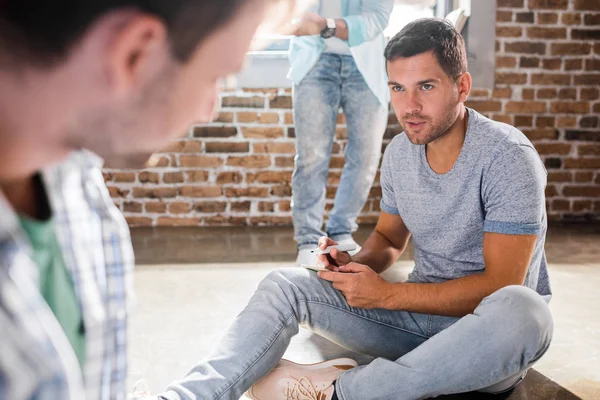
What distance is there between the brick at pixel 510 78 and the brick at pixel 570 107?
23 cm

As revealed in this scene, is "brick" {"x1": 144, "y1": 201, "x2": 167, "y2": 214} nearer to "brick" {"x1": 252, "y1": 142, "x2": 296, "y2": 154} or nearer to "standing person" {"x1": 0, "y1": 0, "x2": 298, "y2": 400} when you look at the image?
"brick" {"x1": 252, "y1": 142, "x2": 296, "y2": 154}

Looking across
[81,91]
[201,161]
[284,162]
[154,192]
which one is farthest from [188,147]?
[81,91]

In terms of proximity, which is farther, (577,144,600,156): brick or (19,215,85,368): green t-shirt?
(577,144,600,156): brick

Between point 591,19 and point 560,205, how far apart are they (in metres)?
1.09

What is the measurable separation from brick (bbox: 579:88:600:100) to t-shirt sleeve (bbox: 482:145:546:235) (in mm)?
2532

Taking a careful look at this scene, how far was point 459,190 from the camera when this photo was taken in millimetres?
1444

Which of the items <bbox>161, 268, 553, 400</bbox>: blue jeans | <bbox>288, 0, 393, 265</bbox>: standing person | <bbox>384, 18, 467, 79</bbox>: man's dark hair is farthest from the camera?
<bbox>288, 0, 393, 265</bbox>: standing person

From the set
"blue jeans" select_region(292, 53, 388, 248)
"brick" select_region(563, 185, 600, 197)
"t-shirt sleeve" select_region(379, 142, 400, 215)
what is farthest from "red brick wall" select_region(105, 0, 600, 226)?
"t-shirt sleeve" select_region(379, 142, 400, 215)

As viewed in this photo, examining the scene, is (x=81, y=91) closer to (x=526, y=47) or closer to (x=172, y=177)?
(x=172, y=177)

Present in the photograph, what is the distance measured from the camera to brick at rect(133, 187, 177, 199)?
3.58 metres

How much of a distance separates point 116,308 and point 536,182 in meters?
1.02

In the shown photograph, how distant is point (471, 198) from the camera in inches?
56.3

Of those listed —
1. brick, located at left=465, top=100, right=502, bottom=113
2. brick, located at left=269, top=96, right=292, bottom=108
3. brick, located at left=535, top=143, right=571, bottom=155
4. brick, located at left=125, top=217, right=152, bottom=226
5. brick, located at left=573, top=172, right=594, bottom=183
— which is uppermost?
brick, located at left=269, top=96, right=292, bottom=108

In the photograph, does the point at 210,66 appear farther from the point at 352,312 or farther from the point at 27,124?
the point at 352,312
